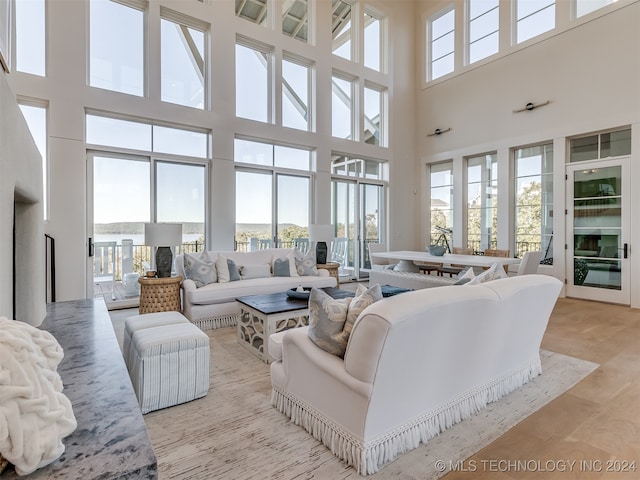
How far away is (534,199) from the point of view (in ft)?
20.6

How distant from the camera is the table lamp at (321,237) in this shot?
5746 mm

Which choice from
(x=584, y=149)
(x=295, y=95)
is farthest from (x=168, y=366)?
(x=584, y=149)

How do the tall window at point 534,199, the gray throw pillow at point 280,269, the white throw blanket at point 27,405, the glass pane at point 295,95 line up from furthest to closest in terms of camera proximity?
the glass pane at point 295,95 → the tall window at point 534,199 → the gray throw pillow at point 280,269 → the white throw blanket at point 27,405

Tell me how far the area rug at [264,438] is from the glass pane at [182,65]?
15.0ft

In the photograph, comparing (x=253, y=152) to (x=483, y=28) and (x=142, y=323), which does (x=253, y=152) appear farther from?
(x=483, y=28)

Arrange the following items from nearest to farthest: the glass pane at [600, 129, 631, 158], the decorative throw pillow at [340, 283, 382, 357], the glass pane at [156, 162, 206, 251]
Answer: the decorative throw pillow at [340, 283, 382, 357] < the glass pane at [600, 129, 631, 158] < the glass pane at [156, 162, 206, 251]

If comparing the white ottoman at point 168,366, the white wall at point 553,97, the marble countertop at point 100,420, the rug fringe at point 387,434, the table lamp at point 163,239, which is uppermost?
the white wall at point 553,97

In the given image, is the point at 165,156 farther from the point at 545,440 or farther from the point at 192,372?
the point at 545,440

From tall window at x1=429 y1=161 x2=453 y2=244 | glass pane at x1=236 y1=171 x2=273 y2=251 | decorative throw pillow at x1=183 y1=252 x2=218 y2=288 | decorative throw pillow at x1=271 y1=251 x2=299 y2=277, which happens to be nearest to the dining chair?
tall window at x1=429 y1=161 x2=453 y2=244

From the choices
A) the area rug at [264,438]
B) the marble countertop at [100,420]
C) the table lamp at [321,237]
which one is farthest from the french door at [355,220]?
the marble countertop at [100,420]

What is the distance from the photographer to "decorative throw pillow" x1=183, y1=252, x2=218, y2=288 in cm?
429

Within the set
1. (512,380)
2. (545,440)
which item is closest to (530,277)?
(512,380)

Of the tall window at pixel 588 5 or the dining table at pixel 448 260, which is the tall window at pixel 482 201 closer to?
the dining table at pixel 448 260

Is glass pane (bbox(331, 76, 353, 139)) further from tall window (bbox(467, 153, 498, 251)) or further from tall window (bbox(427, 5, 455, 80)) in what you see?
tall window (bbox(467, 153, 498, 251))
